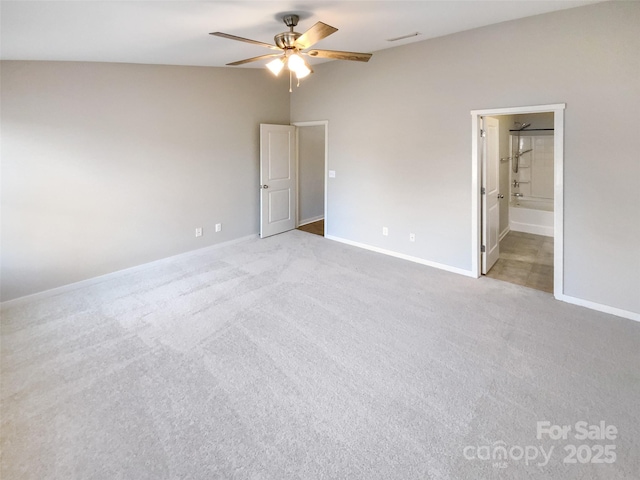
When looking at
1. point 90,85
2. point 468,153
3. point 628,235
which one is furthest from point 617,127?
point 90,85

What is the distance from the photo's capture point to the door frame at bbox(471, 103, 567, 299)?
341 centimetres

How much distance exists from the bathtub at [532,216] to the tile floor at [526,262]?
0.68 ft

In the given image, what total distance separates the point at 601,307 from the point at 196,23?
15.2 feet

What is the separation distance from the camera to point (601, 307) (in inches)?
132

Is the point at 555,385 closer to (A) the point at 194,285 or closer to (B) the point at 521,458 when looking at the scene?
(B) the point at 521,458

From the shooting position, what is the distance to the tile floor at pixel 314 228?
656cm

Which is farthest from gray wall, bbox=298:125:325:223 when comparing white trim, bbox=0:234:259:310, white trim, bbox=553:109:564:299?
white trim, bbox=553:109:564:299

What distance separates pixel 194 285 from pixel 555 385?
3.67 metres

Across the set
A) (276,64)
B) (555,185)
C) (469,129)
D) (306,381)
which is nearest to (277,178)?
(276,64)

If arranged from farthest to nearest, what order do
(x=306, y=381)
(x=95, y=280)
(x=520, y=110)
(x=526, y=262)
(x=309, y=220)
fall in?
(x=309, y=220)
(x=526, y=262)
(x=95, y=280)
(x=520, y=110)
(x=306, y=381)

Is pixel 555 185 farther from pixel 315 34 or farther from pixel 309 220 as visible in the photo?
pixel 309 220

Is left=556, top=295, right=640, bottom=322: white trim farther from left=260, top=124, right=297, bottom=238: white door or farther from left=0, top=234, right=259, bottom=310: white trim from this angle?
left=0, top=234, right=259, bottom=310: white trim

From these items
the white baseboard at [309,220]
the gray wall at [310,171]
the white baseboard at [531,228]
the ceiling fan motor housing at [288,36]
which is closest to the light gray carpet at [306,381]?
the ceiling fan motor housing at [288,36]

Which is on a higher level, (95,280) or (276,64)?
(276,64)
